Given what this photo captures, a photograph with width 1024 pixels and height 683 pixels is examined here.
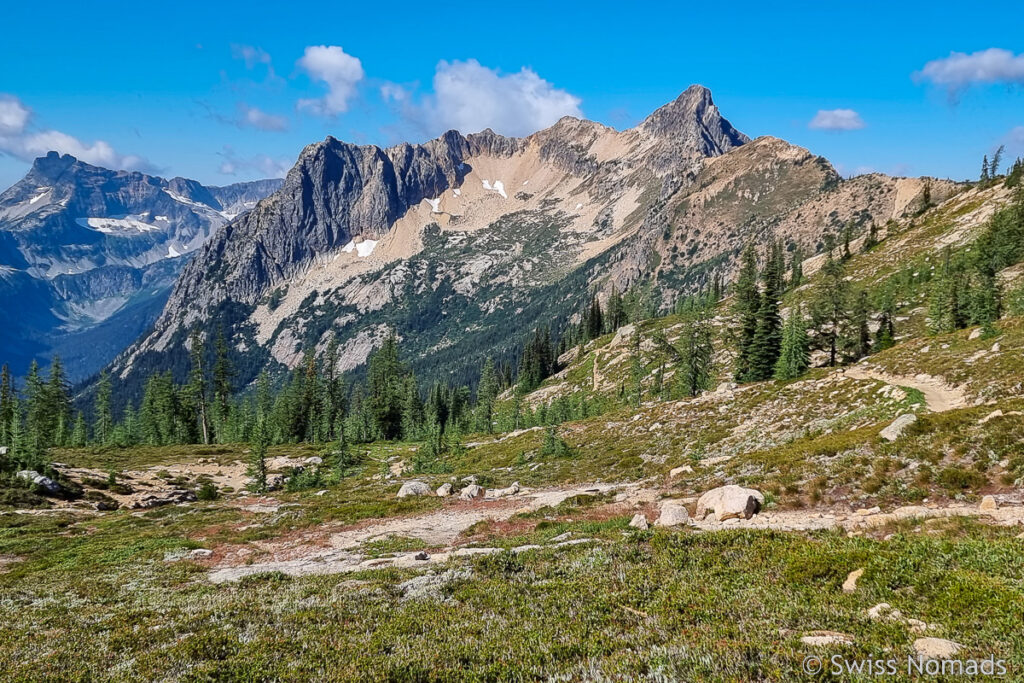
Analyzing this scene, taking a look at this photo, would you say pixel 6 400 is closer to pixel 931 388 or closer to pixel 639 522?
pixel 639 522

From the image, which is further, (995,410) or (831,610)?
(995,410)

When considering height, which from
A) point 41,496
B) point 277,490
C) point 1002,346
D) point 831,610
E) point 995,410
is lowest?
point 277,490

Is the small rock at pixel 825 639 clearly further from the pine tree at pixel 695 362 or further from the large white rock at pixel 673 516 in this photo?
the pine tree at pixel 695 362

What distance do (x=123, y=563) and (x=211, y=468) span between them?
154ft

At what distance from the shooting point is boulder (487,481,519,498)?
35.6 metres

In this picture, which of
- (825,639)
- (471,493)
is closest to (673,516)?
(825,639)

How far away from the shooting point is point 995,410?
2100 centimetres

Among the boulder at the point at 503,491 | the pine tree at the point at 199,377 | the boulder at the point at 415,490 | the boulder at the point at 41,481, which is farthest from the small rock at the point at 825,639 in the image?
the pine tree at the point at 199,377

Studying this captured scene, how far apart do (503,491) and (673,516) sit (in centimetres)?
1832

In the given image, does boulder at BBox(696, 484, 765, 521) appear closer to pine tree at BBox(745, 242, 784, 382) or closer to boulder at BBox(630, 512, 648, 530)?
boulder at BBox(630, 512, 648, 530)

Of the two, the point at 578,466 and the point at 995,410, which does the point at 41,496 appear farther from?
the point at 995,410

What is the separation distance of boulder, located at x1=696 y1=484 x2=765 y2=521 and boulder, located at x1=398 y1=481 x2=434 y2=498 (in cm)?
2403

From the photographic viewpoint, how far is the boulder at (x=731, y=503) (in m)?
19.6

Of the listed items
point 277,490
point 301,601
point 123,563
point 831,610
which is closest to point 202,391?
point 277,490
